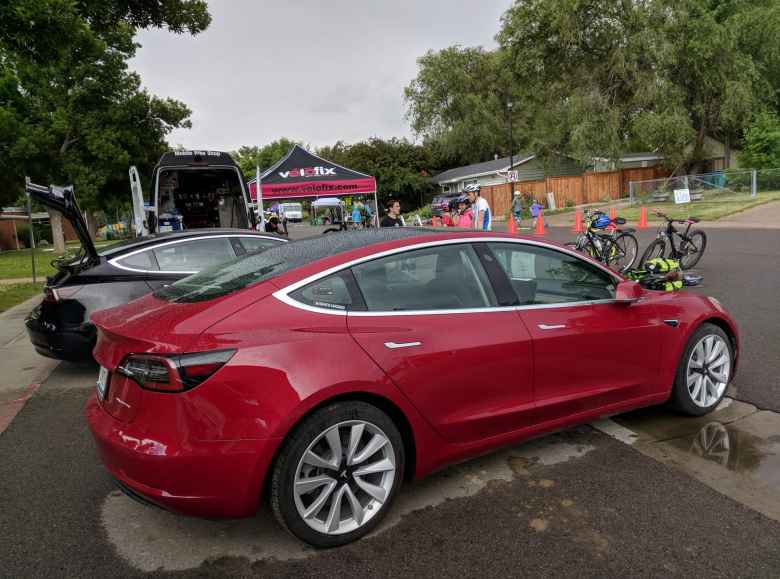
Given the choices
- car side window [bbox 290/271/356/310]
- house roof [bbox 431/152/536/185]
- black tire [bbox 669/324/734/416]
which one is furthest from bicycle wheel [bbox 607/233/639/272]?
house roof [bbox 431/152/536/185]

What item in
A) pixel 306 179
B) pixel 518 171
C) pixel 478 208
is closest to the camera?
pixel 478 208

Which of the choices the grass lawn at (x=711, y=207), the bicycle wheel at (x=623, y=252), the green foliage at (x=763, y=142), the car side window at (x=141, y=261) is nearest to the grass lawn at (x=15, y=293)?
the car side window at (x=141, y=261)

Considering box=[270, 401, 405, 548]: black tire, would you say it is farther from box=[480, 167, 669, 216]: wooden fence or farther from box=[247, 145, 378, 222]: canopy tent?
box=[480, 167, 669, 216]: wooden fence

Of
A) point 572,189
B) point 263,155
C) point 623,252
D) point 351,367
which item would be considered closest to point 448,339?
point 351,367

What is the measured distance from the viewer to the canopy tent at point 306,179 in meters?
16.7

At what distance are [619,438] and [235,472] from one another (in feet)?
8.66

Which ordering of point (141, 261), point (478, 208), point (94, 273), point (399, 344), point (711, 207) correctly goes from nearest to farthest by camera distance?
point (399, 344) < point (94, 273) < point (141, 261) < point (478, 208) < point (711, 207)

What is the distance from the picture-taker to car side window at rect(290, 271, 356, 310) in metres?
2.92

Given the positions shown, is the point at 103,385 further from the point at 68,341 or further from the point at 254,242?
→ the point at 254,242

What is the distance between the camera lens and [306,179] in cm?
1683

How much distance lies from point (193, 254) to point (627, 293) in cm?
470

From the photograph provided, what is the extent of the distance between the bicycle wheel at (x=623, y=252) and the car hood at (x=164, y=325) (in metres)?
9.72

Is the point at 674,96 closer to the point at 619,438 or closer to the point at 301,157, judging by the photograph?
the point at 301,157

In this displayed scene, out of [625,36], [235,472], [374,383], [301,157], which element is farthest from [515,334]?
[625,36]
